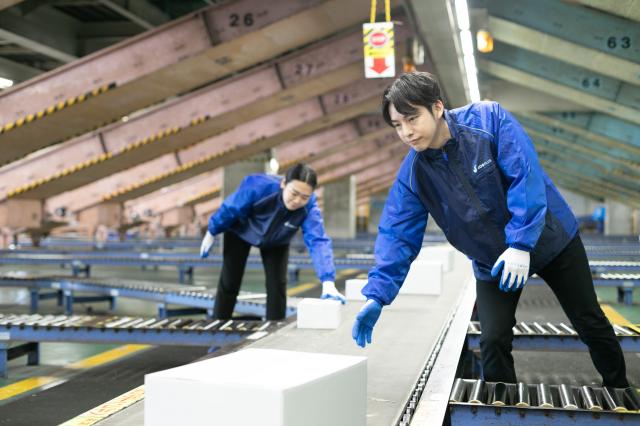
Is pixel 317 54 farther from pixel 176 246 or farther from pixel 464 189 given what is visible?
pixel 176 246

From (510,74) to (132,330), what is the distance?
11450 millimetres

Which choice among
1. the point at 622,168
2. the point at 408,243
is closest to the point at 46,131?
the point at 408,243

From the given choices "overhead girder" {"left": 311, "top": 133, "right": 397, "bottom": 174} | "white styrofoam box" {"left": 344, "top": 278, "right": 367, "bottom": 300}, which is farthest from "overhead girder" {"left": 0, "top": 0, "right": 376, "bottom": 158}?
"overhead girder" {"left": 311, "top": 133, "right": 397, "bottom": 174}

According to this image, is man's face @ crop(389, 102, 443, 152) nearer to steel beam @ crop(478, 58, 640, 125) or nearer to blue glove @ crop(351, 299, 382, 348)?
blue glove @ crop(351, 299, 382, 348)

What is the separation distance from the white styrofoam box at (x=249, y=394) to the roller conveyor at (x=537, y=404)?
0.71 meters

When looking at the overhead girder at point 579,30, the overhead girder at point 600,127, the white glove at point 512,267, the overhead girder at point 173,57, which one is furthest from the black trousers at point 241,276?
the overhead girder at point 600,127

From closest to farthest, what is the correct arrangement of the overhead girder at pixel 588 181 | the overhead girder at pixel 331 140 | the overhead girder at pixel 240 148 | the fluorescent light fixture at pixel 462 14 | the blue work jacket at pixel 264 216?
the blue work jacket at pixel 264 216 → the fluorescent light fixture at pixel 462 14 → the overhead girder at pixel 240 148 → the overhead girder at pixel 331 140 → the overhead girder at pixel 588 181

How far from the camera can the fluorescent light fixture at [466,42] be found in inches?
417

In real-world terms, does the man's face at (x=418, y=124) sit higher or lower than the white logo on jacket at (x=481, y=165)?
higher

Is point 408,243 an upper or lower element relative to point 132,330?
upper

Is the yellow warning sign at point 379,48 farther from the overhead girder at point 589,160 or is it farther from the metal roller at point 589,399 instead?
the overhead girder at point 589,160

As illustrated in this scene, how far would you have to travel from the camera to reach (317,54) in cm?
1395

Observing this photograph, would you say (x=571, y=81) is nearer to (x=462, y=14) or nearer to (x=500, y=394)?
(x=462, y=14)

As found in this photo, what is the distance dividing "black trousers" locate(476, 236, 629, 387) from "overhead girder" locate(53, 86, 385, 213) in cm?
1338
